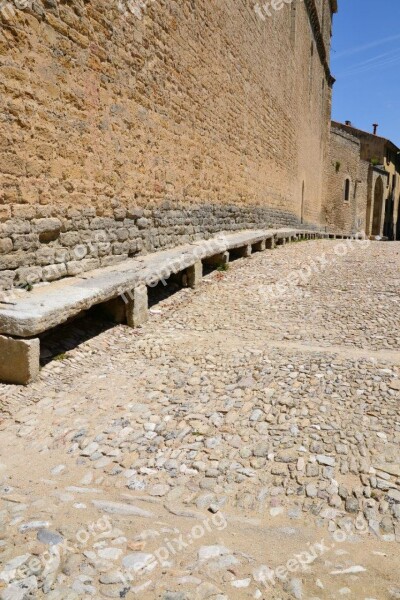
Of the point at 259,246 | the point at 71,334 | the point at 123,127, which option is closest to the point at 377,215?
the point at 259,246

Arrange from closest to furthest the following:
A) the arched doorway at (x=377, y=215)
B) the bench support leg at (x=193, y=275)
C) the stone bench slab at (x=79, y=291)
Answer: the stone bench slab at (x=79, y=291) → the bench support leg at (x=193, y=275) → the arched doorway at (x=377, y=215)

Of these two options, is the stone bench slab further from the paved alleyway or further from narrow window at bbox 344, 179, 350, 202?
narrow window at bbox 344, 179, 350, 202

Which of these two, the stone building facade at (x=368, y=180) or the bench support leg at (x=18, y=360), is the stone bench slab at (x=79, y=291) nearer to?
the bench support leg at (x=18, y=360)

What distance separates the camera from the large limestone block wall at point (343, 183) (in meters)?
24.8

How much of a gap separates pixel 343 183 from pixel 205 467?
83.9 feet

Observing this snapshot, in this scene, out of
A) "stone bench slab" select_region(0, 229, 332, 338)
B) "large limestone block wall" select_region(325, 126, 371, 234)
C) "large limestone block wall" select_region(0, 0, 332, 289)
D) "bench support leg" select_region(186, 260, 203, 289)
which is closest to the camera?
"stone bench slab" select_region(0, 229, 332, 338)

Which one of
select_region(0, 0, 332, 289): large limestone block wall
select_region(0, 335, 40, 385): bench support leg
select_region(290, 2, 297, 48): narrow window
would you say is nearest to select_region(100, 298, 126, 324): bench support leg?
select_region(0, 0, 332, 289): large limestone block wall

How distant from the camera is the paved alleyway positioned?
6.11ft

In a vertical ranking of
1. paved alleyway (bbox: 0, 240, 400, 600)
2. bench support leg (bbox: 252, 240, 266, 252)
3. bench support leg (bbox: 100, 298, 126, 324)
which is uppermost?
bench support leg (bbox: 252, 240, 266, 252)

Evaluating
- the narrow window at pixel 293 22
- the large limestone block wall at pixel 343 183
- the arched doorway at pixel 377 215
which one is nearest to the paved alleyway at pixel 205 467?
the narrow window at pixel 293 22

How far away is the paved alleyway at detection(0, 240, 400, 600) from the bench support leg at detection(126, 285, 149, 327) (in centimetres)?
19

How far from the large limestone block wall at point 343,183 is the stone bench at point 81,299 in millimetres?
19165

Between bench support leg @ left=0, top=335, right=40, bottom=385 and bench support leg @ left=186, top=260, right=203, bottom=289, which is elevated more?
bench support leg @ left=186, top=260, right=203, bottom=289

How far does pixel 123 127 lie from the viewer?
557 cm
